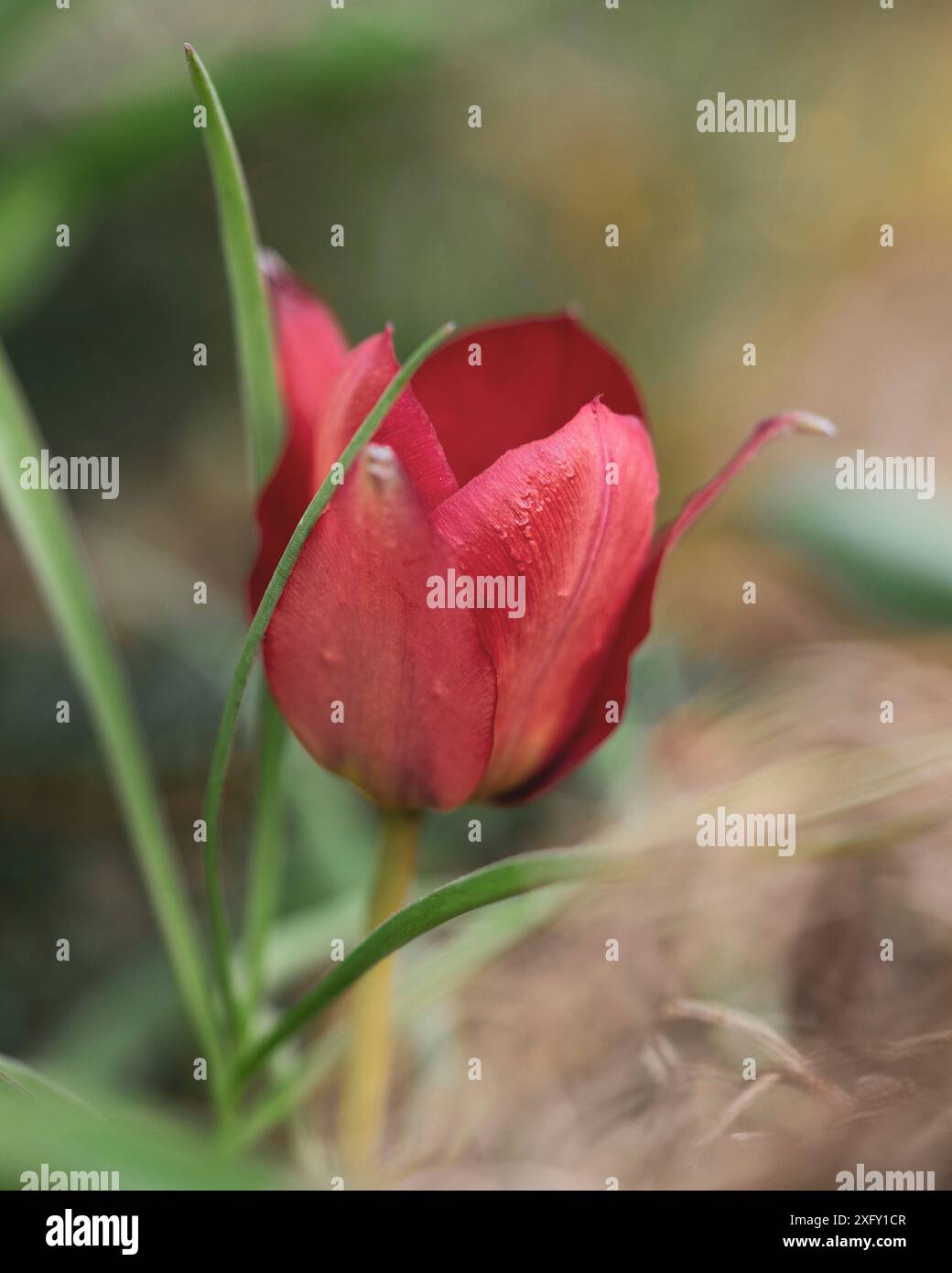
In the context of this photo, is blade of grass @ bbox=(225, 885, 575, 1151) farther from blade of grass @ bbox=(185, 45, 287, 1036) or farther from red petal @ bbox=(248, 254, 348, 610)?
red petal @ bbox=(248, 254, 348, 610)

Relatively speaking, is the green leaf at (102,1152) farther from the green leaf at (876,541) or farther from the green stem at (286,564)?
the green leaf at (876,541)

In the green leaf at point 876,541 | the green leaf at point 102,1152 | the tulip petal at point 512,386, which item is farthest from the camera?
the green leaf at point 876,541

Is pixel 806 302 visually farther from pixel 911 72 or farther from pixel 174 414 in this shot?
pixel 174 414

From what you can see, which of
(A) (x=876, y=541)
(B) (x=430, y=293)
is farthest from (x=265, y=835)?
(B) (x=430, y=293)

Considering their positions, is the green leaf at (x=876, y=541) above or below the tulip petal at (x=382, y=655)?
above

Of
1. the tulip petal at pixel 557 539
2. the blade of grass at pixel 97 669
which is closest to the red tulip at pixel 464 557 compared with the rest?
the tulip petal at pixel 557 539
